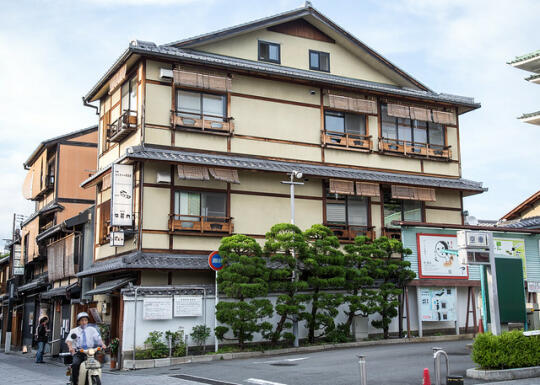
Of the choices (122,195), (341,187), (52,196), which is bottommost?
(122,195)

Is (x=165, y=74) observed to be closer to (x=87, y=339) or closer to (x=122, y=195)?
(x=122, y=195)

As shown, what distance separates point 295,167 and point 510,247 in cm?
883

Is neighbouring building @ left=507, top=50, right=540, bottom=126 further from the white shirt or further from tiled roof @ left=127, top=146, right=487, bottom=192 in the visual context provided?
the white shirt

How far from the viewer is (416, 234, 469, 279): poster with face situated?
2406 cm

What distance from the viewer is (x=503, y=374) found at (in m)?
13.6

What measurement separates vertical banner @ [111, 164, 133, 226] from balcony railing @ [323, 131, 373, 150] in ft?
27.8

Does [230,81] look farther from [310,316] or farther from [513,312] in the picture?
[513,312]

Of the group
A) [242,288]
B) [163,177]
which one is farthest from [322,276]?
[163,177]

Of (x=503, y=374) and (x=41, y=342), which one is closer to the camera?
(x=503, y=374)

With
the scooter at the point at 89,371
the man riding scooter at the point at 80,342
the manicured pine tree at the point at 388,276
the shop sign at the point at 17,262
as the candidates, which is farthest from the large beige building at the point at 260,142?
the shop sign at the point at 17,262

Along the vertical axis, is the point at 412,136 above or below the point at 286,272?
above

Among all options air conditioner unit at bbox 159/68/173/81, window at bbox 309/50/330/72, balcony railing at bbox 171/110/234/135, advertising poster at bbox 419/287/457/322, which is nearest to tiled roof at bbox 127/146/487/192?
balcony railing at bbox 171/110/234/135

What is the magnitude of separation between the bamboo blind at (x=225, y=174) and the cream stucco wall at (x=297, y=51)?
545 cm

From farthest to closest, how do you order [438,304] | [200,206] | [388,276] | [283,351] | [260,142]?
[260,142] → [438,304] → [200,206] → [388,276] → [283,351]
